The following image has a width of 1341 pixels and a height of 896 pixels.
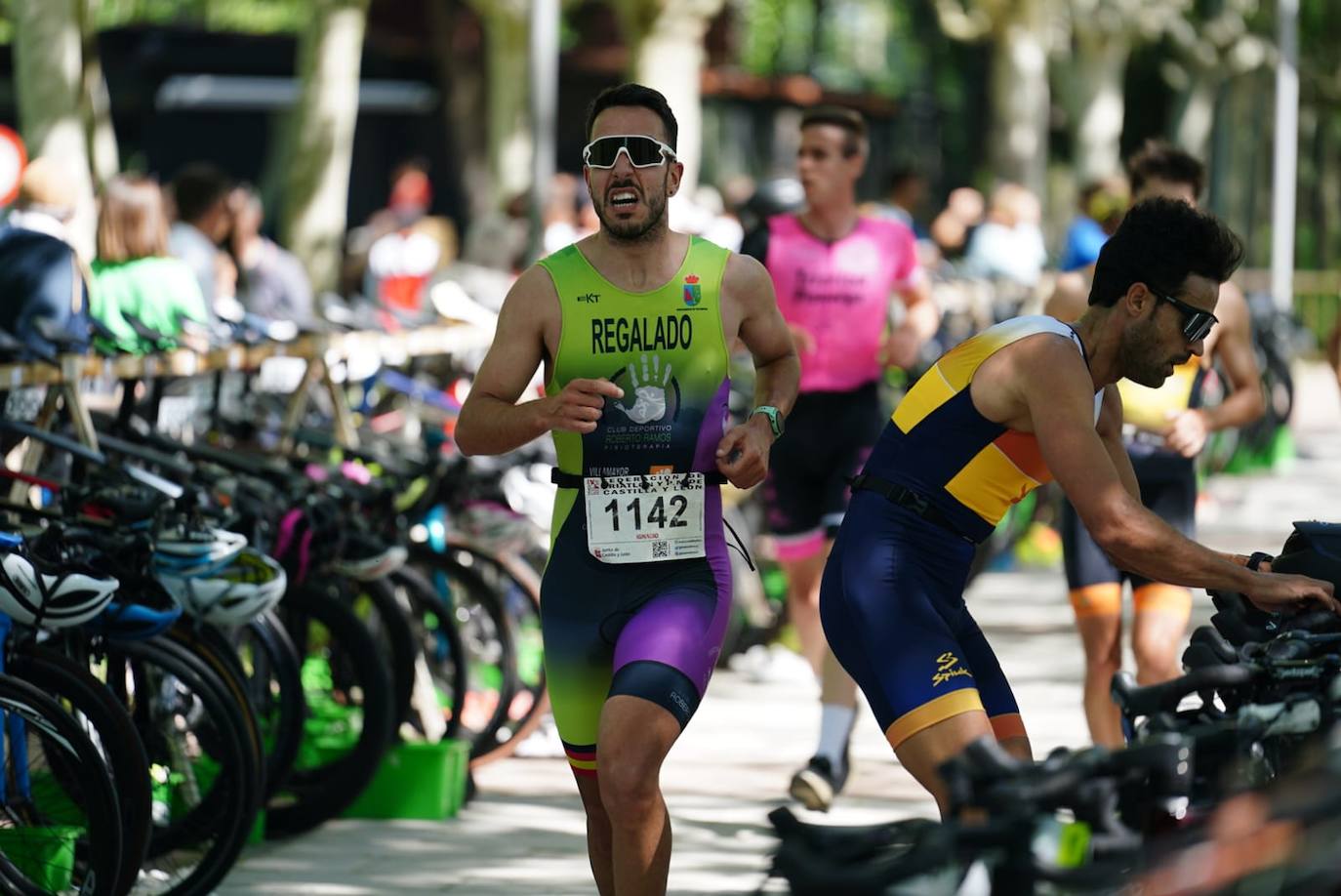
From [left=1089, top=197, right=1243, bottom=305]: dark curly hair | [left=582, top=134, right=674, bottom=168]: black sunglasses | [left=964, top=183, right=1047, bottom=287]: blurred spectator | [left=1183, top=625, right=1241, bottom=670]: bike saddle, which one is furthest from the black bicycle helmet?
[left=964, top=183, right=1047, bottom=287]: blurred spectator

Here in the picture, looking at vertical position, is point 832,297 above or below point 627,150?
above

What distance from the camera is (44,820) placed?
6.23m

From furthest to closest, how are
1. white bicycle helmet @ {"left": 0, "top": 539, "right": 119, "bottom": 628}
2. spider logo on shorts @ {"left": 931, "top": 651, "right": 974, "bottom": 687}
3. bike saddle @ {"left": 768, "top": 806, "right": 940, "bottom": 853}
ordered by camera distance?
white bicycle helmet @ {"left": 0, "top": 539, "right": 119, "bottom": 628} < spider logo on shorts @ {"left": 931, "top": 651, "right": 974, "bottom": 687} < bike saddle @ {"left": 768, "top": 806, "right": 940, "bottom": 853}

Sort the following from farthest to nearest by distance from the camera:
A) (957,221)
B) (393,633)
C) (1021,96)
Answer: (1021,96)
(957,221)
(393,633)

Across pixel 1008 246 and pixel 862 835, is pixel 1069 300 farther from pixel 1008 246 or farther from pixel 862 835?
pixel 1008 246

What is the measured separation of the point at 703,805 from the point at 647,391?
3130 millimetres

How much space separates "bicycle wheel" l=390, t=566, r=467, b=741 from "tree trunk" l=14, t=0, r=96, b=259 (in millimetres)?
5956

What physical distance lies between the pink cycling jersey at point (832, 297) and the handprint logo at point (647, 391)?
3.31m

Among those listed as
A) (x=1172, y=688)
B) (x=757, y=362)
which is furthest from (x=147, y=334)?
(x=1172, y=688)

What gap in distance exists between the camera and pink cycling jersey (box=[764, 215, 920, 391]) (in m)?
9.18

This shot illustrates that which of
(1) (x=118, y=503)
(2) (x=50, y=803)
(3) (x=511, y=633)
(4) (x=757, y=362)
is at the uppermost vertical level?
(4) (x=757, y=362)

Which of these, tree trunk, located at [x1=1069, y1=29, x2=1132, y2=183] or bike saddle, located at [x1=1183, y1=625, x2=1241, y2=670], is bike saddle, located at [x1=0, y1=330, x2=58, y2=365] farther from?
tree trunk, located at [x1=1069, y1=29, x2=1132, y2=183]

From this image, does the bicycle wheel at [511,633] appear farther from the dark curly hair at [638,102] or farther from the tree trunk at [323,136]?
the tree trunk at [323,136]

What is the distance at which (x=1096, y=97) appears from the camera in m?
41.0
